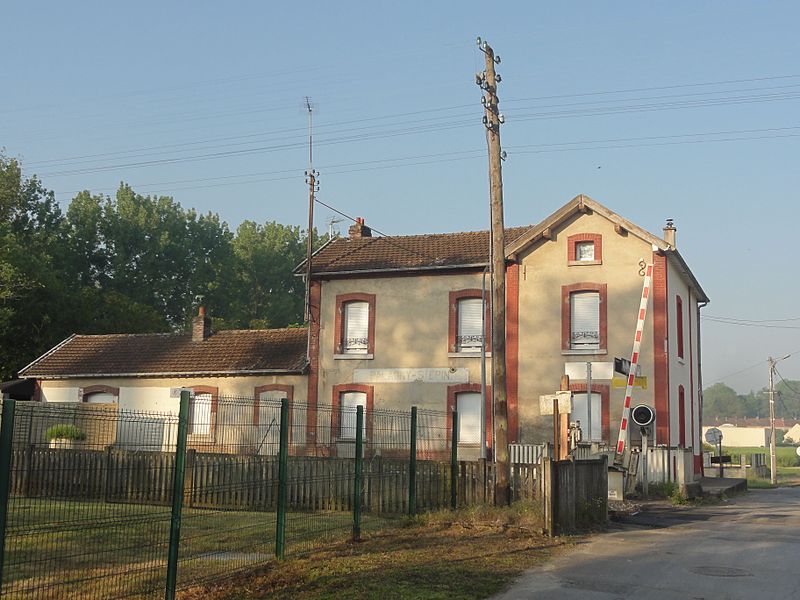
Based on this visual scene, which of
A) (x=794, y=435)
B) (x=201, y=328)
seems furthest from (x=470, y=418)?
(x=794, y=435)

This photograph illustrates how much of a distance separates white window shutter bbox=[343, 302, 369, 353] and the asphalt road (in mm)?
15469

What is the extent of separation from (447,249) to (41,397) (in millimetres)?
16316

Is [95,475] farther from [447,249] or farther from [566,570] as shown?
[447,249]

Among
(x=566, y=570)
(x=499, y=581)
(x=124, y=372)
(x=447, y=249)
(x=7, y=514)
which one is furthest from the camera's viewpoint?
(x=124, y=372)

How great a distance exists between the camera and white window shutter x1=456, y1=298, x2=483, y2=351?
104 ft

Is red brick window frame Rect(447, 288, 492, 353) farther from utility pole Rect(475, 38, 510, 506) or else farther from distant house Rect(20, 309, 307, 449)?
utility pole Rect(475, 38, 510, 506)

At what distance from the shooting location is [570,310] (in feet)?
100

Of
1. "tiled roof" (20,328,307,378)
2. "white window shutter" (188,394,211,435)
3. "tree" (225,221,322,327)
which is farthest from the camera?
"tree" (225,221,322,327)

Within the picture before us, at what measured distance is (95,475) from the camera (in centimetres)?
895

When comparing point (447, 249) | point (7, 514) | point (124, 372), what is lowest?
point (7, 514)

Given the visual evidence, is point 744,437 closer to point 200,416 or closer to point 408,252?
point 408,252

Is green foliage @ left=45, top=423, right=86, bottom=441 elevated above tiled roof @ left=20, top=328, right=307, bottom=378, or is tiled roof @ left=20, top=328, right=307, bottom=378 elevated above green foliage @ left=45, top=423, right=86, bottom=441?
tiled roof @ left=20, top=328, right=307, bottom=378

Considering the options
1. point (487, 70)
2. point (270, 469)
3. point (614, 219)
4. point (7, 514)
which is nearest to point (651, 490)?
point (614, 219)

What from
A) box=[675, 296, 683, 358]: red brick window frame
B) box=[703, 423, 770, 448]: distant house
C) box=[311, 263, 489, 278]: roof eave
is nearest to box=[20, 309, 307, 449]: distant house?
box=[311, 263, 489, 278]: roof eave
